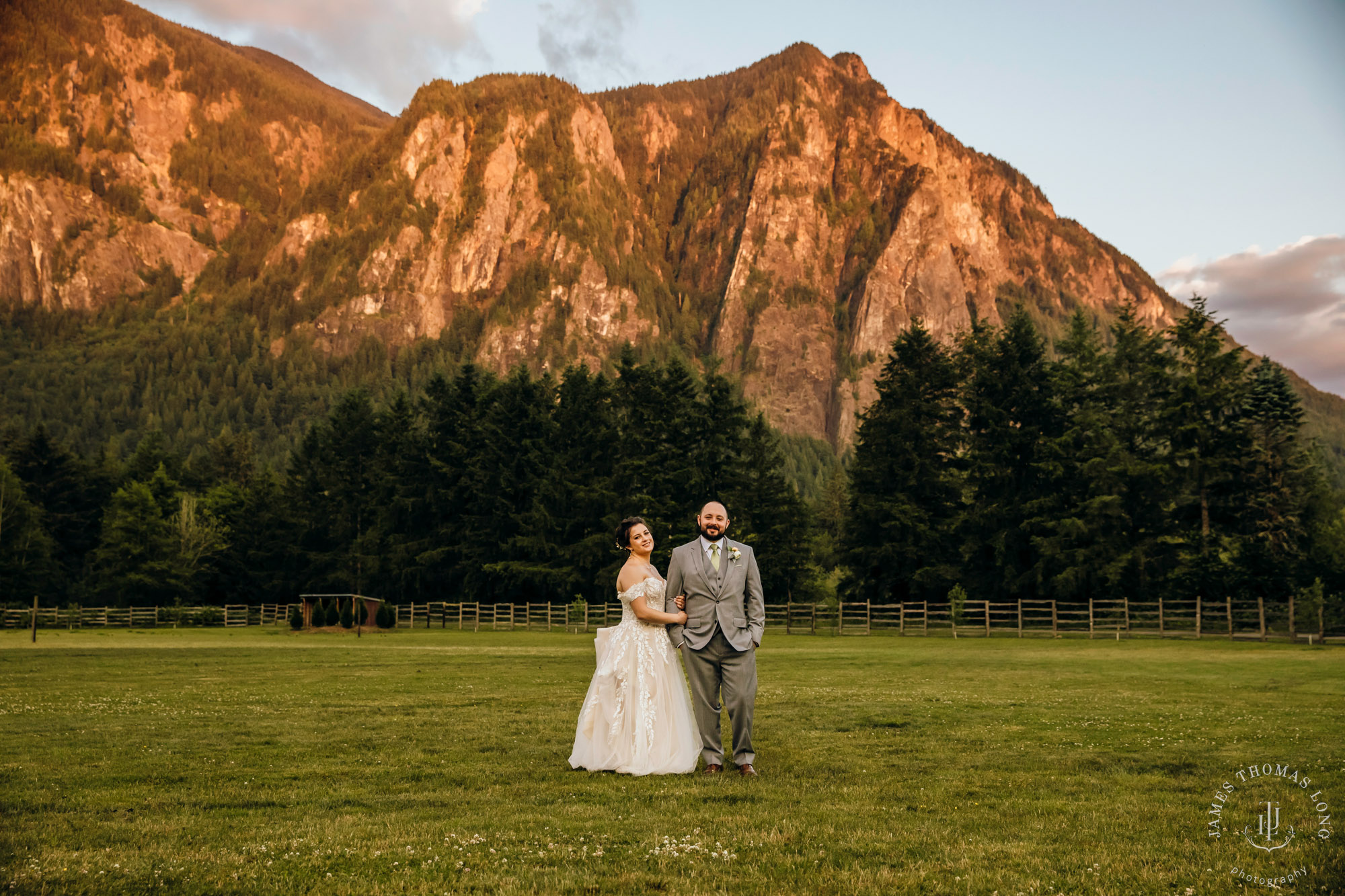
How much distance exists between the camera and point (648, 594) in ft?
28.8

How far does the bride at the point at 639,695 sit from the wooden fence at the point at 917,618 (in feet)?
99.8

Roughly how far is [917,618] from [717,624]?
118 feet

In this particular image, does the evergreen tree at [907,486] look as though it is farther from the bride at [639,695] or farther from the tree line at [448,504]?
the bride at [639,695]

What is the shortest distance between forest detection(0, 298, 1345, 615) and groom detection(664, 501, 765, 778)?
3261 centimetres

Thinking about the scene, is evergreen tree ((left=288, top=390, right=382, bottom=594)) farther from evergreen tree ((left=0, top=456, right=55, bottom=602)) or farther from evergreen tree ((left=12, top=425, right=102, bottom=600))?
evergreen tree ((left=12, top=425, right=102, bottom=600))

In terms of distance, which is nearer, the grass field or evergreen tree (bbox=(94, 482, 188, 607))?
the grass field

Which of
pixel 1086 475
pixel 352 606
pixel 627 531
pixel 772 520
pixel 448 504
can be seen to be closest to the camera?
pixel 627 531

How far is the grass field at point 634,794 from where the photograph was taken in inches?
192

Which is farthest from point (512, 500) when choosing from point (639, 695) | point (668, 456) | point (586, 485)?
point (639, 695)

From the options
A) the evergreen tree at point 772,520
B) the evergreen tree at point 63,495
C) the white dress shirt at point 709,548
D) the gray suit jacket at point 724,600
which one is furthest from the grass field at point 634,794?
the evergreen tree at point 63,495

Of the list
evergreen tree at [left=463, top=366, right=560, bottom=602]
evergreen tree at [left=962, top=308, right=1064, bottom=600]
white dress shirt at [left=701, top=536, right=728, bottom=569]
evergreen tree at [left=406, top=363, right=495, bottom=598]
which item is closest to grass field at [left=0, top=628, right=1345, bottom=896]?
white dress shirt at [left=701, top=536, right=728, bottom=569]

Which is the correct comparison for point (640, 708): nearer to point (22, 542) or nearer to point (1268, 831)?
point (1268, 831)

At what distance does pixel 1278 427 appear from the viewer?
45.2 m

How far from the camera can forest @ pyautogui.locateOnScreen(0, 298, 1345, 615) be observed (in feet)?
138
